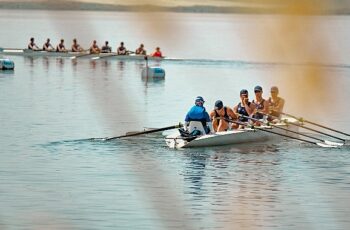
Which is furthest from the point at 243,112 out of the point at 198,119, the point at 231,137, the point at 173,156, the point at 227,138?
the point at 173,156

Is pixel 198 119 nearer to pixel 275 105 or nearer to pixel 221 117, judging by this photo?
pixel 221 117

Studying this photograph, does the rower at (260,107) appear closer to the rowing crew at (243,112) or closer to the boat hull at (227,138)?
the rowing crew at (243,112)

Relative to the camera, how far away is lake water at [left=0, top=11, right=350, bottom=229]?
2785mm

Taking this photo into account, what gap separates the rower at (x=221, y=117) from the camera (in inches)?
1300

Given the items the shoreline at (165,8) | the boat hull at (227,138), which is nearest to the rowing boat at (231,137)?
the boat hull at (227,138)

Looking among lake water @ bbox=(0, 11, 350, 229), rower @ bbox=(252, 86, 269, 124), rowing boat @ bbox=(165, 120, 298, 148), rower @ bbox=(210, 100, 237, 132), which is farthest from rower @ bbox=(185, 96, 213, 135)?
rower @ bbox=(252, 86, 269, 124)

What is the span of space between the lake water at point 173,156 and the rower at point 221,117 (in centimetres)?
78

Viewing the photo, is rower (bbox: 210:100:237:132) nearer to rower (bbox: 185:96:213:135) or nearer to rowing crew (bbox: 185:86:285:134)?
rowing crew (bbox: 185:86:285:134)

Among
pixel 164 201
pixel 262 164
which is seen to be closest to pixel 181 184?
pixel 262 164

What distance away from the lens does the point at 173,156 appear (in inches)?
1266

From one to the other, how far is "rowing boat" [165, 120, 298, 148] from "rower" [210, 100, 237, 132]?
1.10 ft

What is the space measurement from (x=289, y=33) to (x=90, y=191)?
22658 mm

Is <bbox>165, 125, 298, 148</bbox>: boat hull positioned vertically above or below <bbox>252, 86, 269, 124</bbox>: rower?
below

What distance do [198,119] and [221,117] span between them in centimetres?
156
